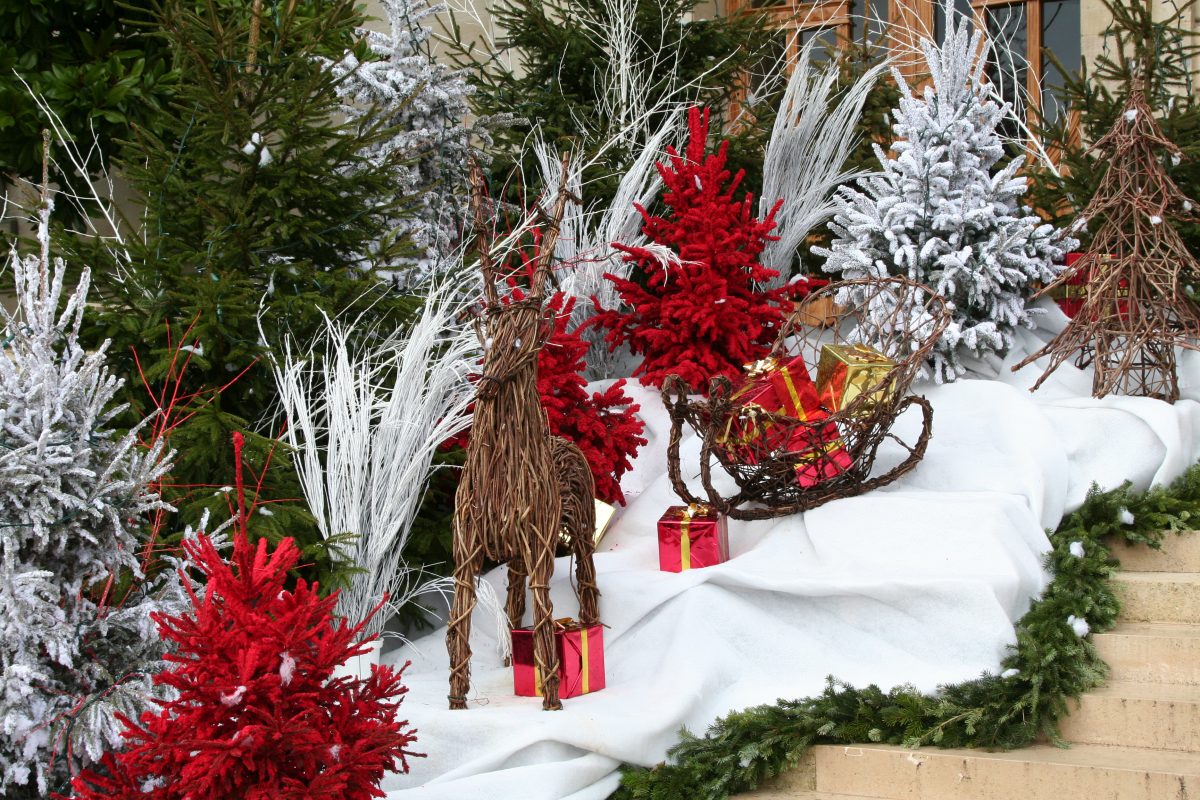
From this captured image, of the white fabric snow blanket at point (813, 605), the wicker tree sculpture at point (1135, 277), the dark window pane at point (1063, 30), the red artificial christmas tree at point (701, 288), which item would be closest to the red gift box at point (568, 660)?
the white fabric snow blanket at point (813, 605)

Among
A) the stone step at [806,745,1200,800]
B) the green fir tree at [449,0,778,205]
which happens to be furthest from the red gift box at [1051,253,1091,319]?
the stone step at [806,745,1200,800]

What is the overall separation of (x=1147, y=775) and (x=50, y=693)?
2332 millimetres

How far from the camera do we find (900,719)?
2.92m

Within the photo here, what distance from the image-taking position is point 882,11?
708 centimetres

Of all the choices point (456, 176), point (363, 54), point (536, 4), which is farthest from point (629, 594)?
point (536, 4)

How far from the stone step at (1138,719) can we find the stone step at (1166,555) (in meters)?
0.62

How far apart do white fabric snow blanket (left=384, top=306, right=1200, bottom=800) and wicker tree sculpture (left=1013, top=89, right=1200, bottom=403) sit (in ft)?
0.61

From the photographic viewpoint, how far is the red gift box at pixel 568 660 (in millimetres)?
3105

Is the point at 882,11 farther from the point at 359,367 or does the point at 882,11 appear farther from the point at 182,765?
the point at 182,765

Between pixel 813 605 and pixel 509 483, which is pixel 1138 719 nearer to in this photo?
pixel 813 605

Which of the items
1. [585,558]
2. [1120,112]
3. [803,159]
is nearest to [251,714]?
[585,558]

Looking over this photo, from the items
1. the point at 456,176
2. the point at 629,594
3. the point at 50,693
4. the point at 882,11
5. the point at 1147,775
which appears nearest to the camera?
the point at 50,693

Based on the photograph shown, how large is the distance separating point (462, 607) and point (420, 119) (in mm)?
2319

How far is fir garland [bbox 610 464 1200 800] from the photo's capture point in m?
2.86
